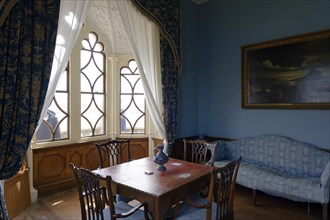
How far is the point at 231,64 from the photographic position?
13.9ft

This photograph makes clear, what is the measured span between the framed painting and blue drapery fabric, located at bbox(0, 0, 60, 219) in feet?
9.99

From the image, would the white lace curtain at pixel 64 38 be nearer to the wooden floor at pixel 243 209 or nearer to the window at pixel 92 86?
the wooden floor at pixel 243 209

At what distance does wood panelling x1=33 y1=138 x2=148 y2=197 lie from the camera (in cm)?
346

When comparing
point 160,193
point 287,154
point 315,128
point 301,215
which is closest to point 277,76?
point 315,128

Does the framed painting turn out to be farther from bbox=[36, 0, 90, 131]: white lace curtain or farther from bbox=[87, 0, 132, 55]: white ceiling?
bbox=[36, 0, 90, 131]: white lace curtain

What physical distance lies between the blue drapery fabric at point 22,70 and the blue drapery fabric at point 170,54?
1627 millimetres

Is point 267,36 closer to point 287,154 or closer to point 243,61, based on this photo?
point 243,61

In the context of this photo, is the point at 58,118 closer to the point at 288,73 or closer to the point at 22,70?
the point at 22,70

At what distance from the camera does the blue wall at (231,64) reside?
345 cm

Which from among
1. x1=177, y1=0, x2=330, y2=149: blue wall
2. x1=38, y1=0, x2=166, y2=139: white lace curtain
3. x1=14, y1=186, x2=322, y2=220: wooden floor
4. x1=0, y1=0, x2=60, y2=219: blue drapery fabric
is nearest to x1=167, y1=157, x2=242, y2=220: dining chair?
x1=14, y1=186, x2=322, y2=220: wooden floor

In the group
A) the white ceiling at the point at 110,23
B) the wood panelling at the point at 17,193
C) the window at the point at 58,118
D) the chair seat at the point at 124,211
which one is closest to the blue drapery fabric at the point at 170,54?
the white ceiling at the point at 110,23

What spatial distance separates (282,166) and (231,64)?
190 centimetres

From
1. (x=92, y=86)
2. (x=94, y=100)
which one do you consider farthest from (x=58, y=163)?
(x=92, y=86)

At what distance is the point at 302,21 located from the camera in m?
3.50
